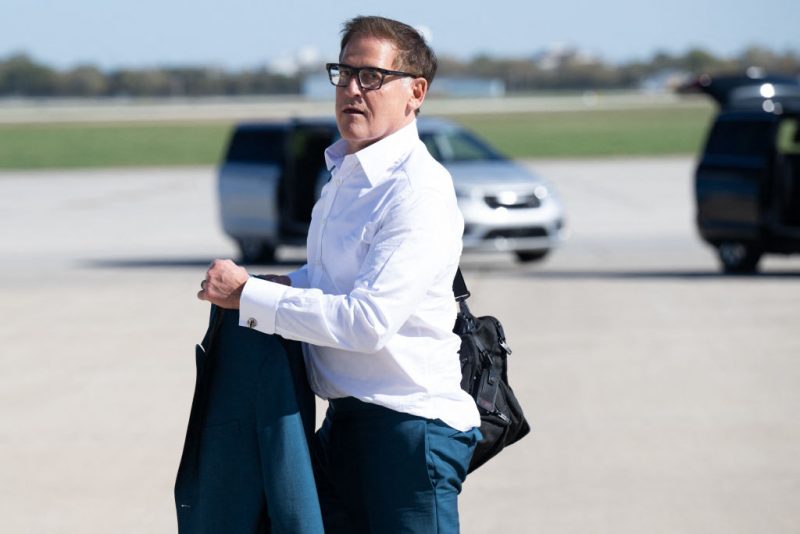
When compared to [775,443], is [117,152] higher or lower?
lower

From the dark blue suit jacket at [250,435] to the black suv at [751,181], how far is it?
12.7 meters

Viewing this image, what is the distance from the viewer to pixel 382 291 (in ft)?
9.81

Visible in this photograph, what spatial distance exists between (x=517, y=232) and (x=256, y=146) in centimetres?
394

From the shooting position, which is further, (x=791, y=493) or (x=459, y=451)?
(x=791, y=493)

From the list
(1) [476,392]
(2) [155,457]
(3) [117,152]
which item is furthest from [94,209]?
(3) [117,152]

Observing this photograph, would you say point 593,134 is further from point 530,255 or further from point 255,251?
point 530,255

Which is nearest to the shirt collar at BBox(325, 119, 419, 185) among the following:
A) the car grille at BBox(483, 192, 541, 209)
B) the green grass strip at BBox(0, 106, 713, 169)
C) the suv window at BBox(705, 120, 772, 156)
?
the suv window at BBox(705, 120, 772, 156)

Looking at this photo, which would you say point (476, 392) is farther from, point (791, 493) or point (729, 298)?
point (729, 298)

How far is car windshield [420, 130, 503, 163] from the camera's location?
60.0 ft

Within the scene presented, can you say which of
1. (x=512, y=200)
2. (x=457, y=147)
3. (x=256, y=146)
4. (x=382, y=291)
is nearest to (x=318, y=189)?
(x=256, y=146)

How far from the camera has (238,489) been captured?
10.4ft

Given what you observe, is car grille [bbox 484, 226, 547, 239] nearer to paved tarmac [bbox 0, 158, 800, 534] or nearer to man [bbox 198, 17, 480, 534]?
paved tarmac [bbox 0, 158, 800, 534]

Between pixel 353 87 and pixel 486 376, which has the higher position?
pixel 353 87

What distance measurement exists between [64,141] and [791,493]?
72394 mm
